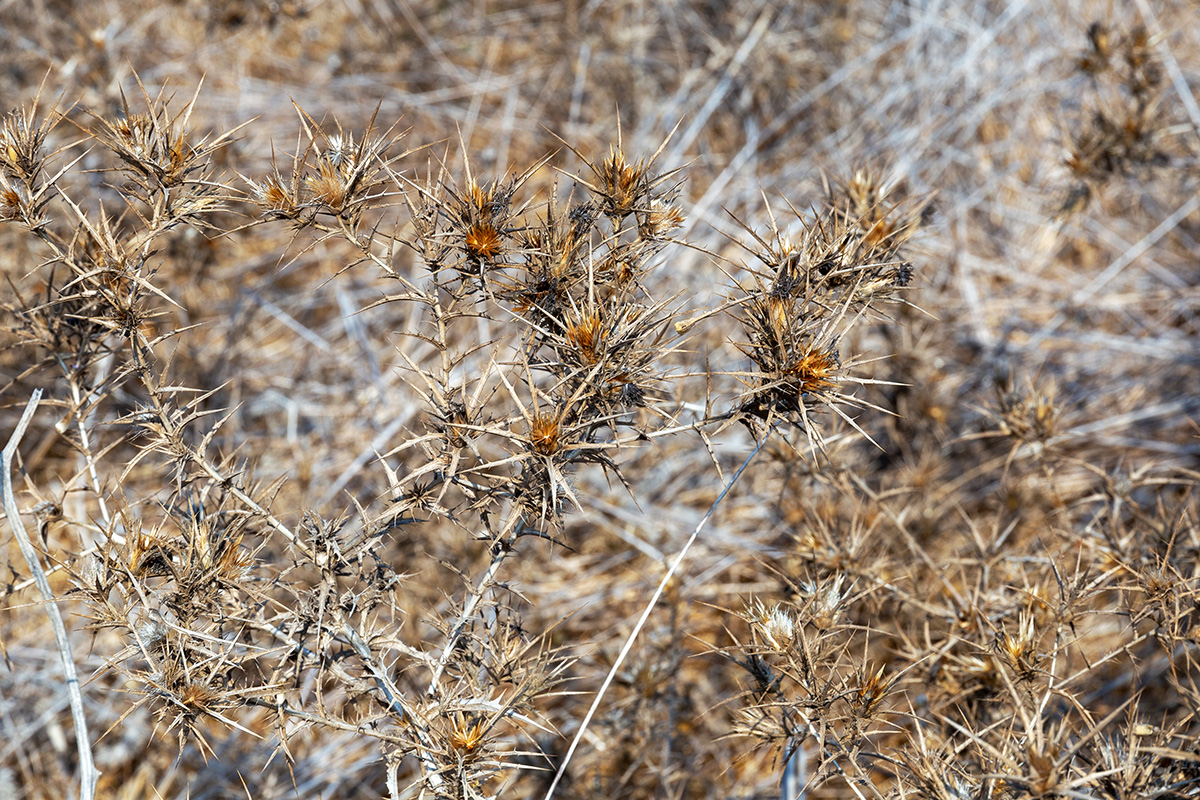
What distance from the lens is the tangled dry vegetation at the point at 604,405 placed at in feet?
4.44

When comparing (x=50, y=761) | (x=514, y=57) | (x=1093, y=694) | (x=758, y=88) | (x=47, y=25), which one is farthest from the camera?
(x=514, y=57)

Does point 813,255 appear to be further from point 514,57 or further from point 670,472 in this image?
point 514,57

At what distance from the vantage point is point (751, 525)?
3.11 meters

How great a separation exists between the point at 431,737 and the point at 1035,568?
65.9 inches

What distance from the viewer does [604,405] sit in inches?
52.3

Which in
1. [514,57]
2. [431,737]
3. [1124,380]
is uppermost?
[514,57]

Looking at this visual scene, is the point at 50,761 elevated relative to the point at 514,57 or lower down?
lower down

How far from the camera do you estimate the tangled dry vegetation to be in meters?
1.35

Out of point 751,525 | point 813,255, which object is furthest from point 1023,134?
point 813,255

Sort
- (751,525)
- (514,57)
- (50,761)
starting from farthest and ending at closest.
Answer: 1. (514,57)
2. (751,525)
3. (50,761)

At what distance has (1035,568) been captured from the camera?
217 centimetres

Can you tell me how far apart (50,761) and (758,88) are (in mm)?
4006

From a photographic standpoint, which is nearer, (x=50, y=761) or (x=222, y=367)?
(x=50, y=761)

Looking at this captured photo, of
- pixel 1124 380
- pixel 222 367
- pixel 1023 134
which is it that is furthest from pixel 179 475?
pixel 1023 134
